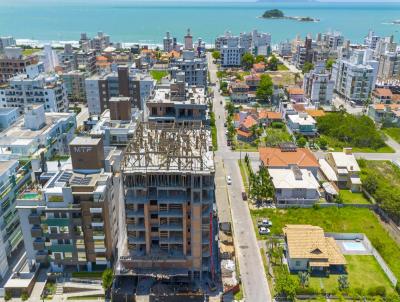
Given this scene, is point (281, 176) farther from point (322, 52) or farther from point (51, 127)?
point (322, 52)

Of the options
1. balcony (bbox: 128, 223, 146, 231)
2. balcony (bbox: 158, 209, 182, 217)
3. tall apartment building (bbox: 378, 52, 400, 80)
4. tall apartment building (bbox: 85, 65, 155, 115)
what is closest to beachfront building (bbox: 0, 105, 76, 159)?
tall apartment building (bbox: 85, 65, 155, 115)

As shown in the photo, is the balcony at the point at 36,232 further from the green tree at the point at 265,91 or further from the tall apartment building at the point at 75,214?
the green tree at the point at 265,91

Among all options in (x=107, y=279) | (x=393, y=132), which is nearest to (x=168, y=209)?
(x=107, y=279)

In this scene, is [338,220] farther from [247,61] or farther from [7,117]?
[247,61]

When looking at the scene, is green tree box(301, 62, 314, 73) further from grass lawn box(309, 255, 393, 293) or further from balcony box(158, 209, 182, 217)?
balcony box(158, 209, 182, 217)

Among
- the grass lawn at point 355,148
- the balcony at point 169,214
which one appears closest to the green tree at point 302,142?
the grass lawn at point 355,148
